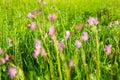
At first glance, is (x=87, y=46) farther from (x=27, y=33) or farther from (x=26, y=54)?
(x=27, y=33)

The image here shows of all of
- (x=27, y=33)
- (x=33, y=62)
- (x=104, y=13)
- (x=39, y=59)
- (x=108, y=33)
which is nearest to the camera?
(x=39, y=59)

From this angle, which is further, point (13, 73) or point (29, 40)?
point (29, 40)

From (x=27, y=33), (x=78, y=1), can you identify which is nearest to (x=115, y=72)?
(x=27, y=33)

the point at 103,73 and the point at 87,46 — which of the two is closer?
the point at 103,73

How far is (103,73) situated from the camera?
2117 millimetres

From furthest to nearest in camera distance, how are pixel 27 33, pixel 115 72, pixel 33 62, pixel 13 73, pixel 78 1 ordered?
pixel 78 1
pixel 27 33
pixel 33 62
pixel 115 72
pixel 13 73

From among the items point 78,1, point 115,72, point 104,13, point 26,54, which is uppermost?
point 78,1

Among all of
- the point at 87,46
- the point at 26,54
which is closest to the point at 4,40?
the point at 26,54

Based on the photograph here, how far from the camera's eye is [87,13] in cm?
618

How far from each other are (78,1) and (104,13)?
2135 millimetres

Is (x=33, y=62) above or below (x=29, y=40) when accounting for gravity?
below

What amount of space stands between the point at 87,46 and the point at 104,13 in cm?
354

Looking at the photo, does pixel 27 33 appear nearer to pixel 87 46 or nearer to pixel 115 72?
pixel 87 46

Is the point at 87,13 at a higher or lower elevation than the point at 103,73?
higher
